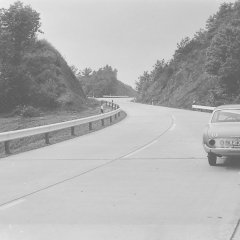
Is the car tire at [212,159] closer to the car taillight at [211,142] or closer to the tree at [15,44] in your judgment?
the car taillight at [211,142]

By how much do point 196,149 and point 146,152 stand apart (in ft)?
5.20

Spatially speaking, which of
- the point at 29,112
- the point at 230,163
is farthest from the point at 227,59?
the point at 230,163

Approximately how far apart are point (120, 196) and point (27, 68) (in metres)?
49.4

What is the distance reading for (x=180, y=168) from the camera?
12.7m

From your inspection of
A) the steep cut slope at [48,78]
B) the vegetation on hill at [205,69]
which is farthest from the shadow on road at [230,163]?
the steep cut slope at [48,78]

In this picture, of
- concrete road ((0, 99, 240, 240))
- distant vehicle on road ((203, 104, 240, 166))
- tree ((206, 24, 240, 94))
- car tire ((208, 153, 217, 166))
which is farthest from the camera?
tree ((206, 24, 240, 94))

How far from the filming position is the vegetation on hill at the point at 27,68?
53.2 m

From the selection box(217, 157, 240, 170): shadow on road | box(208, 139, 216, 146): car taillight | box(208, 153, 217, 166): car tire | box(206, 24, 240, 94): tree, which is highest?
box(206, 24, 240, 94): tree

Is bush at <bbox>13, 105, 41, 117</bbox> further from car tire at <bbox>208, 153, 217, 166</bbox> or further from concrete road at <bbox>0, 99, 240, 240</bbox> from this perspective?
car tire at <bbox>208, 153, 217, 166</bbox>

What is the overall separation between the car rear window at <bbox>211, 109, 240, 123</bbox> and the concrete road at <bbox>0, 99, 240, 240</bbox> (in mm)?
1032

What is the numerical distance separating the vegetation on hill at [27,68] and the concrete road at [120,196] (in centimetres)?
3758

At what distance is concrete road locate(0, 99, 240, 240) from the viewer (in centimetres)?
703

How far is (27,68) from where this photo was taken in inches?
2259

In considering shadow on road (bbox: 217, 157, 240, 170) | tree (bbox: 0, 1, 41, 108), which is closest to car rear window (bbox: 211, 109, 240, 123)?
shadow on road (bbox: 217, 157, 240, 170)
